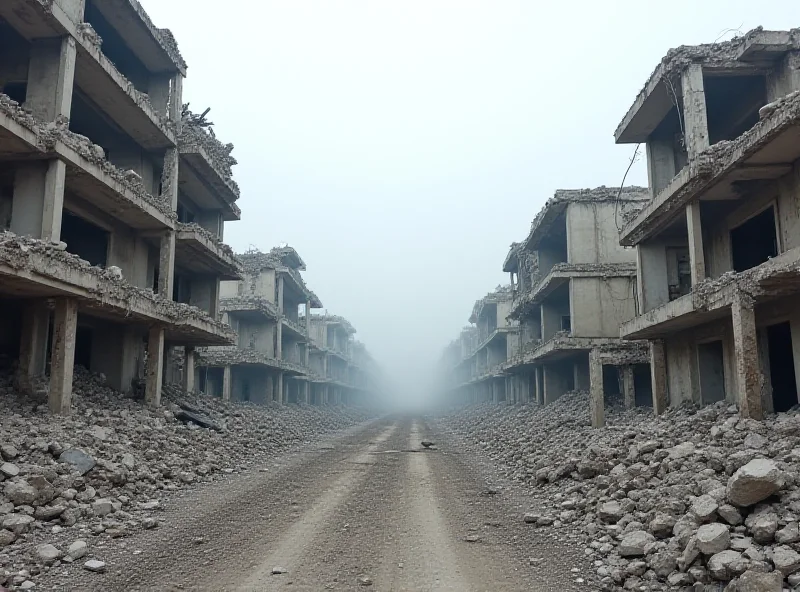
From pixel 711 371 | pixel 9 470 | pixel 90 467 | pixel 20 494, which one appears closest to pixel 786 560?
pixel 20 494

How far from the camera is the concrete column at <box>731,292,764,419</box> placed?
39.8ft

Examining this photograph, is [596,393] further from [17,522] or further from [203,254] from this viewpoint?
[203,254]

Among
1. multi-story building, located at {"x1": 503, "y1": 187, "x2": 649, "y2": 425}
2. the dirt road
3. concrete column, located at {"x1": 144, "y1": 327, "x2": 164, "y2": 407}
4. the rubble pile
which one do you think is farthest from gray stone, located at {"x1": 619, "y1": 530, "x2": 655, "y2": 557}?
multi-story building, located at {"x1": 503, "y1": 187, "x2": 649, "y2": 425}

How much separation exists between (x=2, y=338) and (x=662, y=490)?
56.1 feet

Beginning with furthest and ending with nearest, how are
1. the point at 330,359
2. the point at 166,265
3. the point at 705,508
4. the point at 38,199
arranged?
the point at 330,359 < the point at 166,265 < the point at 38,199 < the point at 705,508

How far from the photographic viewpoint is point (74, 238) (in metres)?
20.9

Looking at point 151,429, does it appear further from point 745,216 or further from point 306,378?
point 306,378

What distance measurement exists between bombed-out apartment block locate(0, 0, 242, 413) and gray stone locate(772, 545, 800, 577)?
13.5m

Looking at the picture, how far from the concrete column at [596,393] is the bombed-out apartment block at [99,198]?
48.3 feet

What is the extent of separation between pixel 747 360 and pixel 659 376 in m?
7.42

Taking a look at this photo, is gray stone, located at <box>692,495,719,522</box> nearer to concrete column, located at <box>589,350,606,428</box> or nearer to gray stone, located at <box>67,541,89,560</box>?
gray stone, located at <box>67,541,89,560</box>

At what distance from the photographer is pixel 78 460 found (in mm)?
10977

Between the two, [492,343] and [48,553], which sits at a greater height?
[492,343]

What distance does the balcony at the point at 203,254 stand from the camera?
909 inches
